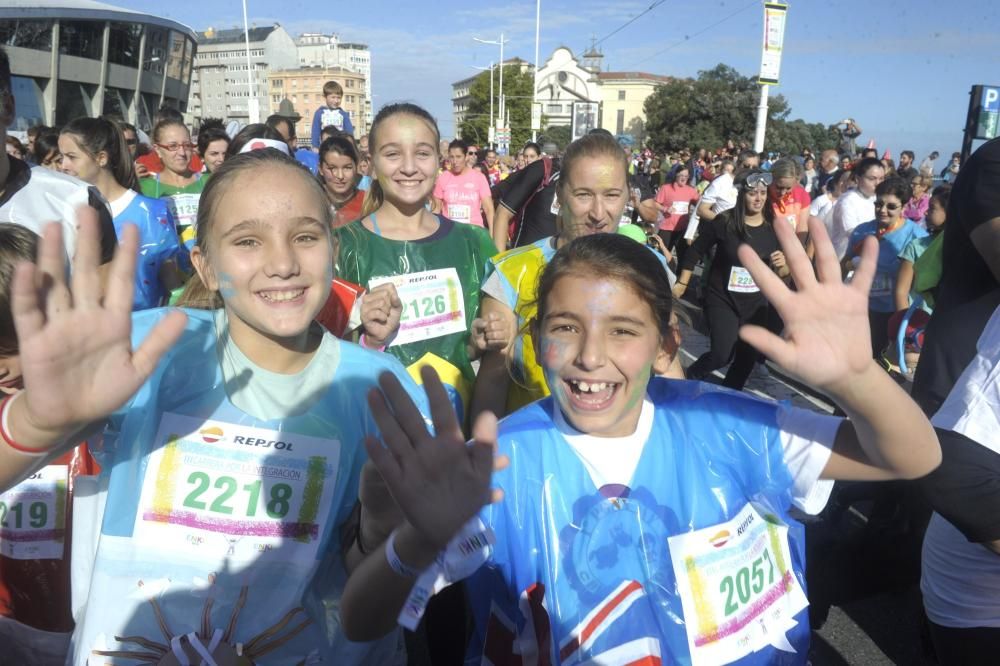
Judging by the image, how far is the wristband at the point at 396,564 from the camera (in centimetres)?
122

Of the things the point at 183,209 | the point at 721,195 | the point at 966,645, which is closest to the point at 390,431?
the point at 966,645

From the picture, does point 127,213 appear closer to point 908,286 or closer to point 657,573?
point 657,573

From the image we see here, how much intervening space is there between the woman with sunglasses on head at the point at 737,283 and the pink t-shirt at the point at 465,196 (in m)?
3.74

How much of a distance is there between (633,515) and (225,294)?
3.62 ft

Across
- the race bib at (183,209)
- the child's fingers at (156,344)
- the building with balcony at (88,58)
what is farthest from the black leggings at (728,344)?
the building with balcony at (88,58)

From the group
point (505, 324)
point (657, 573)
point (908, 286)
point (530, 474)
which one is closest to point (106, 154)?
point (505, 324)

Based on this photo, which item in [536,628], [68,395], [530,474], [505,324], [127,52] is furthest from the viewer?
[127,52]

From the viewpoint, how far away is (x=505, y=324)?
2488 millimetres

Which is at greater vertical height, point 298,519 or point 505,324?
point 505,324

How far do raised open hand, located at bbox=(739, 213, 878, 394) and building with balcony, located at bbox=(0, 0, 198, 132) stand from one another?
44457 mm

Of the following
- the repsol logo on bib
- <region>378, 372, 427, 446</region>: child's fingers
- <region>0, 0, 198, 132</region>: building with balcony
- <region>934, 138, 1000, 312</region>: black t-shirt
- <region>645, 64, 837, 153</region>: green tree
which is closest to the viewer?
<region>378, 372, 427, 446</region>: child's fingers

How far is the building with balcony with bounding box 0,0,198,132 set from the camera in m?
43.5

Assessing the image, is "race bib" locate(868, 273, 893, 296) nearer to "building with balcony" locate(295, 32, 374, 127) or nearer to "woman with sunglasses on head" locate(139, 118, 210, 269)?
"woman with sunglasses on head" locate(139, 118, 210, 269)

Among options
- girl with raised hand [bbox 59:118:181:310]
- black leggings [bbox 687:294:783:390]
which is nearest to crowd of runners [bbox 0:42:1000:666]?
girl with raised hand [bbox 59:118:181:310]
